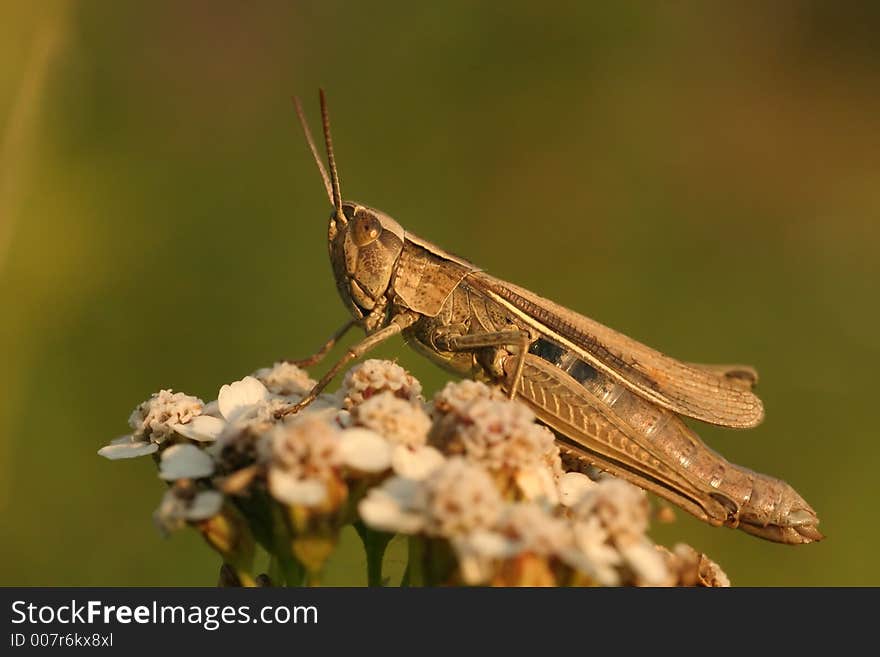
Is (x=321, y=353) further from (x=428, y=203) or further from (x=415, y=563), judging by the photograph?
(x=428, y=203)

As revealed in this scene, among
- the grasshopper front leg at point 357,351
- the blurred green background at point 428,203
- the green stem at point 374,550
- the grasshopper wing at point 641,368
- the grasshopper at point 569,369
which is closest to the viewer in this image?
the green stem at point 374,550

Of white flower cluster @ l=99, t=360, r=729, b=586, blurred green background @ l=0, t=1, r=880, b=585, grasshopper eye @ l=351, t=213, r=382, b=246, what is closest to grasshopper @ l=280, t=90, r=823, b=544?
grasshopper eye @ l=351, t=213, r=382, b=246

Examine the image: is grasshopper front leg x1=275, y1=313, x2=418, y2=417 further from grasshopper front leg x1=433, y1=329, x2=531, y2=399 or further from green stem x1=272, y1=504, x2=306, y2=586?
green stem x1=272, y1=504, x2=306, y2=586

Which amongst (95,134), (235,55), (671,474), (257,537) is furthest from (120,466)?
(235,55)

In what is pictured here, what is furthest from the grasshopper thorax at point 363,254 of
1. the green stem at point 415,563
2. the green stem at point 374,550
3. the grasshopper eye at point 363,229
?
the green stem at point 415,563

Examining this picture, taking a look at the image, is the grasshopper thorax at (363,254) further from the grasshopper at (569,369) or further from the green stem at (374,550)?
the green stem at (374,550)
